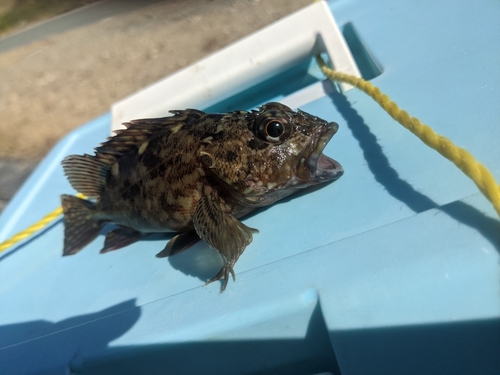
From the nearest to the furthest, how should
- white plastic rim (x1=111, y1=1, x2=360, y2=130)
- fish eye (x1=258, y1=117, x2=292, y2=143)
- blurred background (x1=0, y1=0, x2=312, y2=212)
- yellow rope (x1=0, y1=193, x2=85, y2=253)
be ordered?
fish eye (x1=258, y1=117, x2=292, y2=143)
white plastic rim (x1=111, y1=1, x2=360, y2=130)
yellow rope (x1=0, y1=193, x2=85, y2=253)
blurred background (x1=0, y1=0, x2=312, y2=212)

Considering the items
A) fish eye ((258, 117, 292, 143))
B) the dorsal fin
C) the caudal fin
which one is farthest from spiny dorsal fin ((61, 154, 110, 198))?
fish eye ((258, 117, 292, 143))

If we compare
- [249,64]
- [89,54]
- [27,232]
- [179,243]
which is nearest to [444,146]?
[179,243]

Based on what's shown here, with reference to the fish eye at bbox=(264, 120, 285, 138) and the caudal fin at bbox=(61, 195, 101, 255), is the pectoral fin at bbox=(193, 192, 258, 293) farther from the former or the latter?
the caudal fin at bbox=(61, 195, 101, 255)

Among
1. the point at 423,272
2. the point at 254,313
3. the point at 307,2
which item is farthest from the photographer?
the point at 307,2

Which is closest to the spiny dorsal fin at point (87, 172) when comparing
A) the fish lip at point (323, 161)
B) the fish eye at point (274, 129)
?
the fish eye at point (274, 129)

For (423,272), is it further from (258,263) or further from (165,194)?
(165,194)

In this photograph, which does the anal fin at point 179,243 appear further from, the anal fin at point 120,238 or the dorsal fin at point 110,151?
the dorsal fin at point 110,151

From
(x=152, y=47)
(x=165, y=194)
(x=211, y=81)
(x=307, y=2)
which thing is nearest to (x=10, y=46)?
(x=152, y=47)
